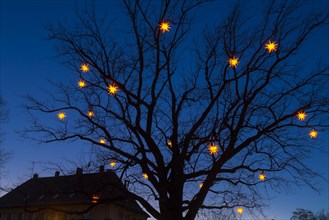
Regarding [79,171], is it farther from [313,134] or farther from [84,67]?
[313,134]

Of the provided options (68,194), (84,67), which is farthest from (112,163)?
(68,194)

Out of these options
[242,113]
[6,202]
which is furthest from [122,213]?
[242,113]

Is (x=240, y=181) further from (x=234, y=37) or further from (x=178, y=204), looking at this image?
(x=234, y=37)

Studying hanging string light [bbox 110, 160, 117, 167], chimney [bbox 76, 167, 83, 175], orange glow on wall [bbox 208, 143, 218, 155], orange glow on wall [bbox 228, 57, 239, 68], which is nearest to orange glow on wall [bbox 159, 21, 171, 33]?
orange glow on wall [bbox 228, 57, 239, 68]

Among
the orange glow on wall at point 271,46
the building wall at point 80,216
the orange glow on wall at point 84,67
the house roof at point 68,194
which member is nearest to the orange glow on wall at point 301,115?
the orange glow on wall at point 271,46

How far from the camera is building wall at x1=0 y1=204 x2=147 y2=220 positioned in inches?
1236

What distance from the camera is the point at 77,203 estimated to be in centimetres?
3191

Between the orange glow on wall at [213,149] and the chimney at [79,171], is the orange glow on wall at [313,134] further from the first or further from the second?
the chimney at [79,171]

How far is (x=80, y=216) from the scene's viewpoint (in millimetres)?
32312

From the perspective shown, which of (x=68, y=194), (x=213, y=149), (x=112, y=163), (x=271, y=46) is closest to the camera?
(x=271, y=46)

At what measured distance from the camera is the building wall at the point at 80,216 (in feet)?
103

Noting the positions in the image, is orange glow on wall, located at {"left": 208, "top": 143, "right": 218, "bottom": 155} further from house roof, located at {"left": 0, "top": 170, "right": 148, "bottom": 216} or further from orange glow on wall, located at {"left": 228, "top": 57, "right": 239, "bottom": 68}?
house roof, located at {"left": 0, "top": 170, "right": 148, "bottom": 216}

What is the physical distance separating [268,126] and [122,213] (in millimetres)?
24915

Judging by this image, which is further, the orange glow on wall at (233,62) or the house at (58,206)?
the house at (58,206)
